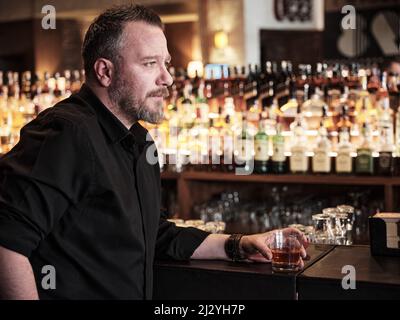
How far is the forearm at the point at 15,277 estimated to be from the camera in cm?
144

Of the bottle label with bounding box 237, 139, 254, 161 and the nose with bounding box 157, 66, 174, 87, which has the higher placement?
the nose with bounding box 157, 66, 174, 87

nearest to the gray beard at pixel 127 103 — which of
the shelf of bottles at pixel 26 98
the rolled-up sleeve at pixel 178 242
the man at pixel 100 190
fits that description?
the man at pixel 100 190

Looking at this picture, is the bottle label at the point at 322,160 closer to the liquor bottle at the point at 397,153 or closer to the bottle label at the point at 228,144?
the liquor bottle at the point at 397,153

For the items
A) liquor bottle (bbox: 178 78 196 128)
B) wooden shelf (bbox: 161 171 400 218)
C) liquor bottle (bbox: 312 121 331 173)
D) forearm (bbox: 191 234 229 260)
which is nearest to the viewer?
forearm (bbox: 191 234 229 260)

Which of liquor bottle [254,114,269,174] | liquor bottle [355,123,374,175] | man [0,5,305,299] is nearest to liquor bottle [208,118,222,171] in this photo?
liquor bottle [254,114,269,174]

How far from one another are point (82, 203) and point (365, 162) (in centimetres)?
231

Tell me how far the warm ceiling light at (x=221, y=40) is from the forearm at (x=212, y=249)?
5094 millimetres

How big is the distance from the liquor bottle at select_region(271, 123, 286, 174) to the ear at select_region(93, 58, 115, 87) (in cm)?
212

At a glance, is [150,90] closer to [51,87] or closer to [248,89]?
[248,89]

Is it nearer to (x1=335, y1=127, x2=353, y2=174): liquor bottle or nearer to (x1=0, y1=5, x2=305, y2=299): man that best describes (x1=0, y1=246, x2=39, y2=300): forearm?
(x1=0, y1=5, x2=305, y2=299): man

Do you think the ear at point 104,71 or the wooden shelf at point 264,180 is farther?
the wooden shelf at point 264,180

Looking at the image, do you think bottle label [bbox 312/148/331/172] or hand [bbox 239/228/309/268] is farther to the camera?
bottle label [bbox 312/148/331/172]

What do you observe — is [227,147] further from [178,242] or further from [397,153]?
[178,242]

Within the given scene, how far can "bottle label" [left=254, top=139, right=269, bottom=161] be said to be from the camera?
3791 millimetres
